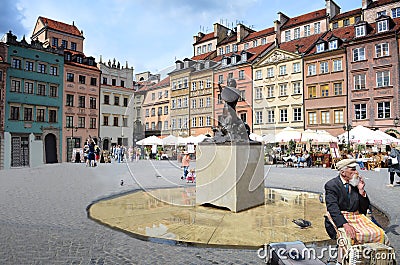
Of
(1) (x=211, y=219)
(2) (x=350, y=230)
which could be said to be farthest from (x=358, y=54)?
(2) (x=350, y=230)

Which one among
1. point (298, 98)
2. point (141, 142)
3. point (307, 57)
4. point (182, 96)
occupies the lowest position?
point (141, 142)

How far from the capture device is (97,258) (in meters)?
4.71

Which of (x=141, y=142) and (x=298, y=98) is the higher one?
(x=298, y=98)

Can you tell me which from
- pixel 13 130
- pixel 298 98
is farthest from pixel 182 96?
pixel 13 130

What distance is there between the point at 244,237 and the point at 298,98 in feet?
115

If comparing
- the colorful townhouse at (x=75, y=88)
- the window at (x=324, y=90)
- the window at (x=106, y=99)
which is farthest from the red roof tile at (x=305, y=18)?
the colorful townhouse at (x=75, y=88)

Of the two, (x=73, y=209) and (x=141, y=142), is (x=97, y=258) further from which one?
(x=141, y=142)

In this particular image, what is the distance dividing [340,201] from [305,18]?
45.6 metres

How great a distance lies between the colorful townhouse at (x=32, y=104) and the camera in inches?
1448

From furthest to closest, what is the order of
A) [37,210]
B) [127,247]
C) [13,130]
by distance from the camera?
[13,130] < [37,210] < [127,247]

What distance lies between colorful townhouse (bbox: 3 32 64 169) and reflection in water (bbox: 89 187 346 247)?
32.0 meters

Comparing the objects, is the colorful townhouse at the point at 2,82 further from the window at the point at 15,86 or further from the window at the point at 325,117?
the window at the point at 325,117

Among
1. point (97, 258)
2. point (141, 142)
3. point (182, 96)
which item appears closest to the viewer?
point (97, 258)

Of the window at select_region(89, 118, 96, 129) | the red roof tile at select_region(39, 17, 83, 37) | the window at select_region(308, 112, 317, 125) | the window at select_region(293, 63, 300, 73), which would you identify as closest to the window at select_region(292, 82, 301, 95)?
the window at select_region(293, 63, 300, 73)
